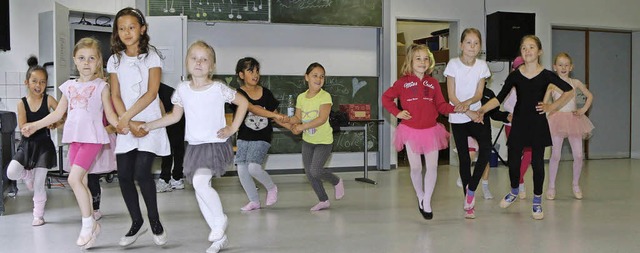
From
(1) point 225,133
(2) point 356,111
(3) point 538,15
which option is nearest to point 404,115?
(1) point 225,133

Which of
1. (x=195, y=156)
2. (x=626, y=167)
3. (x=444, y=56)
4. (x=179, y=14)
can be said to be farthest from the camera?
(x=444, y=56)

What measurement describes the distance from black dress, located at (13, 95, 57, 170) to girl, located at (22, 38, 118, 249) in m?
1.12

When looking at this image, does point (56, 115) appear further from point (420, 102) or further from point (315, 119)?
point (420, 102)

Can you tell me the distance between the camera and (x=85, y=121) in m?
3.42

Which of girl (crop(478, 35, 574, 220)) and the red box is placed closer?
girl (crop(478, 35, 574, 220))

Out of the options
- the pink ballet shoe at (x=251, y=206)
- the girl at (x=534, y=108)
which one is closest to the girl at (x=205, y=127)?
the pink ballet shoe at (x=251, y=206)

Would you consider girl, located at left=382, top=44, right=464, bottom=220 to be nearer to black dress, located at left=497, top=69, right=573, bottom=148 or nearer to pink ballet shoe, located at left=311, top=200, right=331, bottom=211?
black dress, located at left=497, top=69, right=573, bottom=148

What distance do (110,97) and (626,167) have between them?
288 inches

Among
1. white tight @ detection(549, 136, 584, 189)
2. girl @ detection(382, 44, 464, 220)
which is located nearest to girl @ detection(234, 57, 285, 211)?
girl @ detection(382, 44, 464, 220)

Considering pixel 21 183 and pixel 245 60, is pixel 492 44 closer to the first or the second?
pixel 245 60

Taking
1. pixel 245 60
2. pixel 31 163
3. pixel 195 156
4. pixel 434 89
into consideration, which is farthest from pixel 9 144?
pixel 434 89

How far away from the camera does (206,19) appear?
7391 mm

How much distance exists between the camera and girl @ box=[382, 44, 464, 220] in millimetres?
4152

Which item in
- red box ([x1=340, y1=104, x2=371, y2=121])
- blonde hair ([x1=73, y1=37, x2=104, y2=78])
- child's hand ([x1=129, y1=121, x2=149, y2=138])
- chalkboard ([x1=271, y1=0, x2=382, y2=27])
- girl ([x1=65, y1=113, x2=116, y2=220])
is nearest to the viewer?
child's hand ([x1=129, y1=121, x2=149, y2=138])
